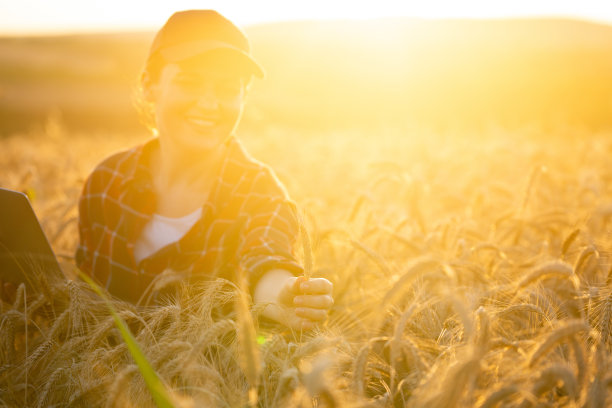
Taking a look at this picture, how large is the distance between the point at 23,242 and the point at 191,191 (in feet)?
2.50

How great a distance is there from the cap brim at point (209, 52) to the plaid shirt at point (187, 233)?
469mm

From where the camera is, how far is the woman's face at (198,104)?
2115 mm

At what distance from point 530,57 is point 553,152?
34091 mm

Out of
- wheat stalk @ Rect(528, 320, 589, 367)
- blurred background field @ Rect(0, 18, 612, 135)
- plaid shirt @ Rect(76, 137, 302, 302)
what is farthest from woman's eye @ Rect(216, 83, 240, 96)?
blurred background field @ Rect(0, 18, 612, 135)

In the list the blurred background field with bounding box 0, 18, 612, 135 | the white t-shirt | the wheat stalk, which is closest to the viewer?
the wheat stalk

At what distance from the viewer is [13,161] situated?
241 inches

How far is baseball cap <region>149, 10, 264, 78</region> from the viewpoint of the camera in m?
2.10

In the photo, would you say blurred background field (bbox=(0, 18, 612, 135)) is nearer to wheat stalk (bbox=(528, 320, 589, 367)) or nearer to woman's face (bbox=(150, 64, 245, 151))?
woman's face (bbox=(150, 64, 245, 151))

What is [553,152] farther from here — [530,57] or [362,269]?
[530,57]

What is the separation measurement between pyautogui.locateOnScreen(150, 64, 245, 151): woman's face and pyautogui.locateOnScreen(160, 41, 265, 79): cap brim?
5cm

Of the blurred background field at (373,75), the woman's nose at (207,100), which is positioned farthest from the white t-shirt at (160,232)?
the blurred background field at (373,75)

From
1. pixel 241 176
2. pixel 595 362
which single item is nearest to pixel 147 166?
pixel 241 176

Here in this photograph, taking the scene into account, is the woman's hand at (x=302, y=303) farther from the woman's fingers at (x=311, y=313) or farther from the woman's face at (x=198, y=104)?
the woman's face at (x=198, y=104)

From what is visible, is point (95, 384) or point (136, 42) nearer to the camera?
point (95, 384)
